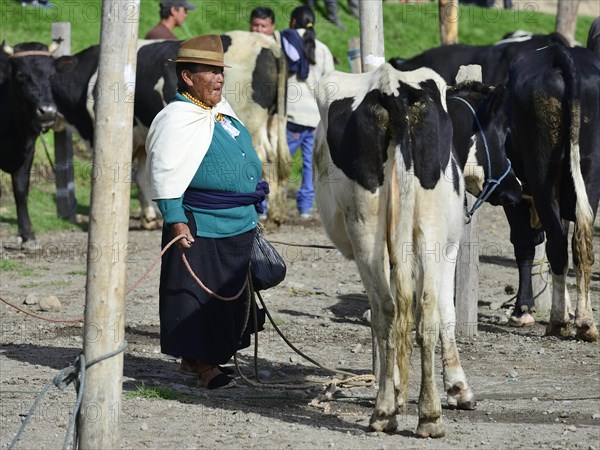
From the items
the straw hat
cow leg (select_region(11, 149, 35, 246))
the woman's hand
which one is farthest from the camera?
cow leg (select_region(11, 149, 35, 246))

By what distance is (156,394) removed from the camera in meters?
6.77

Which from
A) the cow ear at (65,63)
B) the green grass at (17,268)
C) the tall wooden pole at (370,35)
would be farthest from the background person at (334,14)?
the tall wooden pole at (370,35)

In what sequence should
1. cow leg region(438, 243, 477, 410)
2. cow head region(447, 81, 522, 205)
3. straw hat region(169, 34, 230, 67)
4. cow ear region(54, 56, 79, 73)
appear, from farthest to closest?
cow ear region(54, 56, 79, 73), cow head region(447, 81, 522, 205), straw hat region(169, 34, 230, 67), cow leg region(438, 243, 477, 410)

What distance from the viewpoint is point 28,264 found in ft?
38.9

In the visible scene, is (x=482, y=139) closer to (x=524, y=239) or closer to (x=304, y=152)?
(x=524, y=239)

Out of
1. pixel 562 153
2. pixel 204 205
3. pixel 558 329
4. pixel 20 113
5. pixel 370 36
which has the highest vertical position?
pixel 370 36

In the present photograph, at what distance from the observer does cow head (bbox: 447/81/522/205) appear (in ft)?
24.5

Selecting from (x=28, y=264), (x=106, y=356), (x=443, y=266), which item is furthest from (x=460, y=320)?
(x=28, y=264)

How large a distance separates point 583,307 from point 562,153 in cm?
118

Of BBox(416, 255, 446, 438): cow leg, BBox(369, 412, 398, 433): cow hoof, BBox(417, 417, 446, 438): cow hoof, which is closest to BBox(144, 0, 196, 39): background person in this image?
BBox(416, 255, 446, 438): cow leg

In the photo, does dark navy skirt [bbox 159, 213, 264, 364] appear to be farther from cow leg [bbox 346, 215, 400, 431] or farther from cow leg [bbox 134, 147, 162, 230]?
cow leg [bbox 134, 147, 162, 230]

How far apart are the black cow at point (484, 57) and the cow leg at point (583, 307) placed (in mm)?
4384

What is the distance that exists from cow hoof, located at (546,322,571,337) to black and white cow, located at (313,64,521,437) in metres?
2.76

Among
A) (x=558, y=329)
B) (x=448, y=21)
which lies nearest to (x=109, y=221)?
(x=558, y=329)
